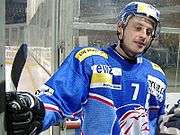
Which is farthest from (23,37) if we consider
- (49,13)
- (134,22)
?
(134,22)

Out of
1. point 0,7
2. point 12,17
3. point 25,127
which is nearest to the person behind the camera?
point 0,7

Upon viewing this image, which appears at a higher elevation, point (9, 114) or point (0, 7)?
point (0, 7)

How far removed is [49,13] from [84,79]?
1083 millimetres

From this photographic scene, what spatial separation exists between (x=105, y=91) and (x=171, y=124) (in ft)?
1.08

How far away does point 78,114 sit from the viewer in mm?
1679

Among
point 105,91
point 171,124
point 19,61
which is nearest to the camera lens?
point 19,61

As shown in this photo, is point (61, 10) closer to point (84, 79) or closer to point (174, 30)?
Answer: point (174, 30)

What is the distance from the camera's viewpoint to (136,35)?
173cm

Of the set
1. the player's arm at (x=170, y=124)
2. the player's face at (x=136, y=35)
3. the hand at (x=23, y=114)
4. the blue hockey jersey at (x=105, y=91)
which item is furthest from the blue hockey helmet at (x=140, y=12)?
the hand at (x=23, y=114)

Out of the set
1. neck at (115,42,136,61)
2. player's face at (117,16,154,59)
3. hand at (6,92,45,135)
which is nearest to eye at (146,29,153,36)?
player's face at (117,16,154,59)

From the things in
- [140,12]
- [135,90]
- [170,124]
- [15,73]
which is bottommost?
[170,124]

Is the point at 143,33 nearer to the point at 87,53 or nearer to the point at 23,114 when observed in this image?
the point at 87,53

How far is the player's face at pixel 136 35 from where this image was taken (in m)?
1.73

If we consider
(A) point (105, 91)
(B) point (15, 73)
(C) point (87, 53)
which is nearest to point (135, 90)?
(A) point (105, 91)
